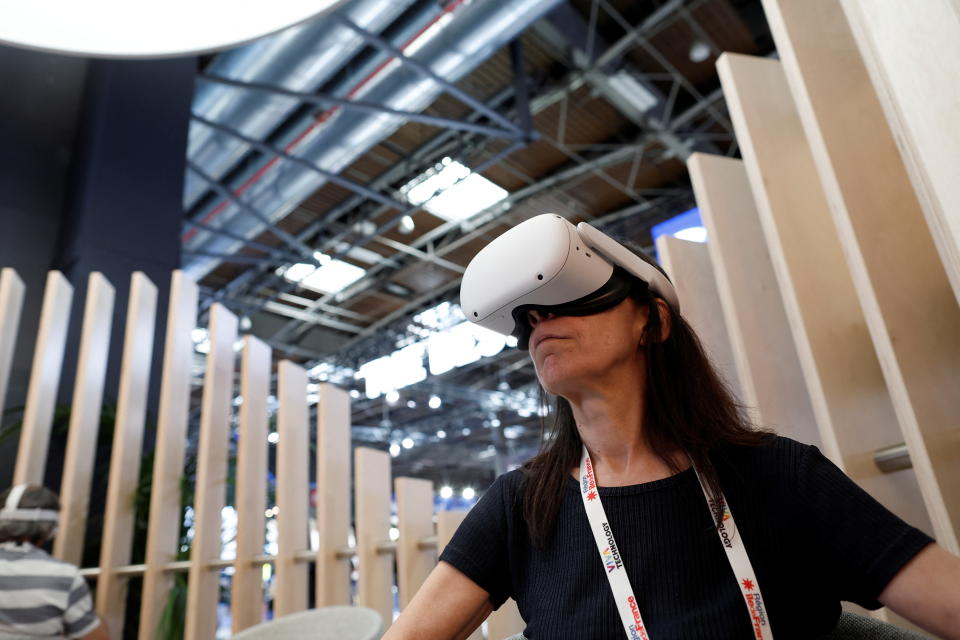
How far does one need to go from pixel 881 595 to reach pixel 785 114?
1245 millimetres

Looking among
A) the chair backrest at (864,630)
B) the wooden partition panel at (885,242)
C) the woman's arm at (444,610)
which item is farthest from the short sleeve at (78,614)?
the wooden partition panel at (885,242)

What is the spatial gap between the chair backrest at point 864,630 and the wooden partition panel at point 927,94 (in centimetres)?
46

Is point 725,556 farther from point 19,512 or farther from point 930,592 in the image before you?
point 19,512

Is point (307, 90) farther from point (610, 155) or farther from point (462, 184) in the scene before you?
point (610, 155)

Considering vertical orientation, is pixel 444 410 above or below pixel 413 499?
above

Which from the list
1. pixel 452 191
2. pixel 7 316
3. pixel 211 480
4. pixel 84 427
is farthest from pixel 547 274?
pixel 452 191

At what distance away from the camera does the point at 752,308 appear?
1.57 meters

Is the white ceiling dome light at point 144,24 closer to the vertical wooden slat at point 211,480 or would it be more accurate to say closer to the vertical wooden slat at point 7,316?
the vertical wooden slat at point 211,480

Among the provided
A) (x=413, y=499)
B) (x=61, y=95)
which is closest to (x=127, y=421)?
(x=413, y=499)

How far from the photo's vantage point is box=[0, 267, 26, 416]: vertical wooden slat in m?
3.04

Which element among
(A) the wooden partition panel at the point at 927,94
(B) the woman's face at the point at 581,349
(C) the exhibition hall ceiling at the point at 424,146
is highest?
(C) the exhibition hall ceiling at the point at 424,146

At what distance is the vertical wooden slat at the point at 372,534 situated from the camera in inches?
81.5

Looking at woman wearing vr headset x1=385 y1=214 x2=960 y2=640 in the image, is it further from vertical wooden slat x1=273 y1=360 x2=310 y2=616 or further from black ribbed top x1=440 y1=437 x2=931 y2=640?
vertical wooden slat x1=273 y1=360 x2=310 y2=616

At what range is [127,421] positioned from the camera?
291 cm
